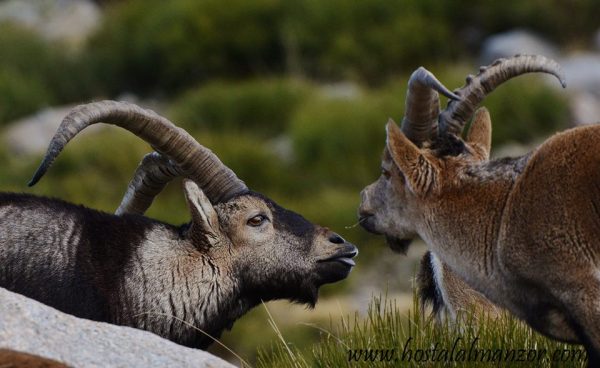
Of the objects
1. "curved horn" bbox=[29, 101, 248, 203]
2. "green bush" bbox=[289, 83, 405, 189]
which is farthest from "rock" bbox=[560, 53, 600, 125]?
"curved horn" bbox=[29, 101, 248, 203]

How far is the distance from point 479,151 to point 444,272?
3.13 ft

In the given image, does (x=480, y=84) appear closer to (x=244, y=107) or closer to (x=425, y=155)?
(x=425, y=155)

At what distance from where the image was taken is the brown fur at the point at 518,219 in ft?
28.7

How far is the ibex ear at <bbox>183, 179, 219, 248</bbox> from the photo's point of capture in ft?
34.2

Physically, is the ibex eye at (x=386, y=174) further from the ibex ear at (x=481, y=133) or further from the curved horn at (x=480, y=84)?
the ibex ear at (x=481, y=133)

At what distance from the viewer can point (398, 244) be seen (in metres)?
10.5

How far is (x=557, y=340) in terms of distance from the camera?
9.02 m

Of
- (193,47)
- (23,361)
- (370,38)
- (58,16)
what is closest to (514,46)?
(370,38)

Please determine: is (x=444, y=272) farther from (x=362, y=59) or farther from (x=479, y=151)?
(x=362, y=59)

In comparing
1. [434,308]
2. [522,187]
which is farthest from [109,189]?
[522,187]

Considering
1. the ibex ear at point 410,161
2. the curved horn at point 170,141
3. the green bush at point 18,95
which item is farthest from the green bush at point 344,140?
the ibex ear at point 410,161

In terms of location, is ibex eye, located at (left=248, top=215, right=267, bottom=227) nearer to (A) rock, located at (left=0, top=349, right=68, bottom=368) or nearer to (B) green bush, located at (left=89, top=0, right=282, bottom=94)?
(A) rock, located at (left=0, top=349, right=68, bottom=368)

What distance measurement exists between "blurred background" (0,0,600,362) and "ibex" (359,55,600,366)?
14385 millimetres

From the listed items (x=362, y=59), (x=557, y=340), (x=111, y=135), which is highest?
(x=362, y=59)
